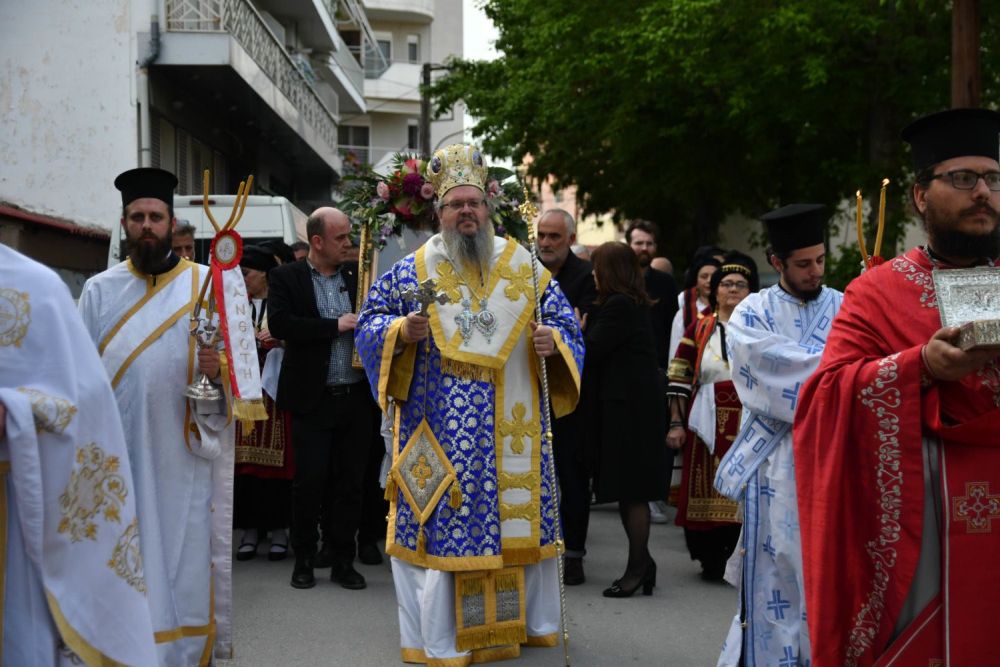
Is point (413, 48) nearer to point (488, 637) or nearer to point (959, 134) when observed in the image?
point (488, 637)

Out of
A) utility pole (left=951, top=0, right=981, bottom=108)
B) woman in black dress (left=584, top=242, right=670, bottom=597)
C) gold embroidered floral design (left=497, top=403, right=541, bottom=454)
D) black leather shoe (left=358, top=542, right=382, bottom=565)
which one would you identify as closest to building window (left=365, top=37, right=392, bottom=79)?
utility pole (left=951, top=0, right=981, bottom=108)

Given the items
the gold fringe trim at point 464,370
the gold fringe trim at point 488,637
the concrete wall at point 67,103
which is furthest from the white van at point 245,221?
the gold fringe trim at point 488,637

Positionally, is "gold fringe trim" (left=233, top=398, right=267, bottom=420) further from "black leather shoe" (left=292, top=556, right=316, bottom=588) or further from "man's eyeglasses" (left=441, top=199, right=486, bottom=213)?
"black leather shoe" (left=292, top=556, right=316, bottom=588)

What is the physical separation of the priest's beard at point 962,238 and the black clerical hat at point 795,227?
66.8 inches

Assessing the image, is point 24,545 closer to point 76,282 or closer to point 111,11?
point 76,282

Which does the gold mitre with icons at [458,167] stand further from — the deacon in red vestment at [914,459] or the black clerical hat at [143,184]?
the deacon in red vestment at [914,459]

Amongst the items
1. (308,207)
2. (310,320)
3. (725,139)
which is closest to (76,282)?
(310,320)

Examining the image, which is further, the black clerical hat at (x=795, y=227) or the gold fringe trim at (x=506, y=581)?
the gold fringe trim at (x=506, y=581)

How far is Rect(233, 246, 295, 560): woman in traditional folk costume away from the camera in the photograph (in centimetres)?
920

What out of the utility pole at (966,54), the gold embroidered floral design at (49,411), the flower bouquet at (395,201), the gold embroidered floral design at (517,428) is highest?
the utility pole at (966,54)

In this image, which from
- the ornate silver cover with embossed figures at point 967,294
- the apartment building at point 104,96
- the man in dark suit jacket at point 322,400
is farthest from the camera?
the apartment building at point 104,96

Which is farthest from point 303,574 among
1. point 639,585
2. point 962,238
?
point 962,238

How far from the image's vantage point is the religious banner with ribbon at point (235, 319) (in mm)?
5816

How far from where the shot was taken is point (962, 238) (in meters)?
3.68
